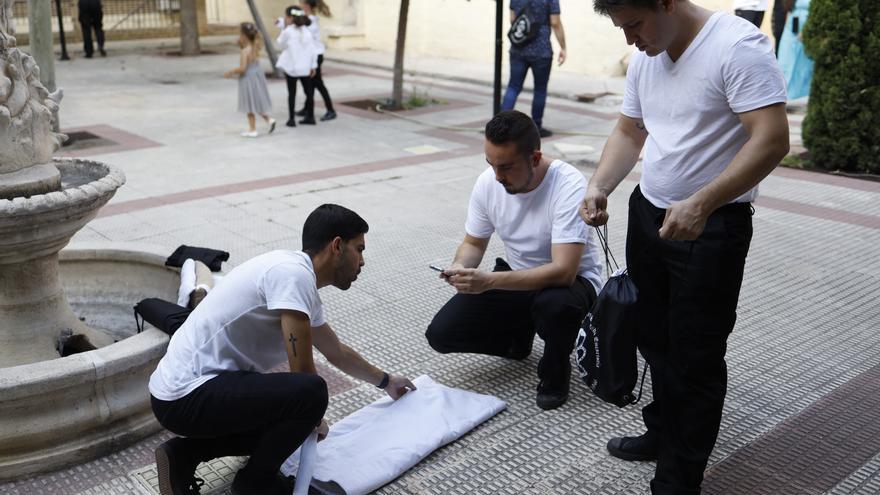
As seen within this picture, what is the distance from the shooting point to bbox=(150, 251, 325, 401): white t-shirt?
9.82 feet

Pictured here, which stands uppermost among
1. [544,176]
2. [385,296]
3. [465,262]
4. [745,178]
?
[745,178]

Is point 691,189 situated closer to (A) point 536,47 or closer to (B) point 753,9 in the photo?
(A) point 536,47

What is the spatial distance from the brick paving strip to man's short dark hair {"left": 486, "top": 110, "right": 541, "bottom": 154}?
1494mm

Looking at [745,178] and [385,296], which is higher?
[745,178]

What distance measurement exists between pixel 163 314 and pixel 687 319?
2.13 metres

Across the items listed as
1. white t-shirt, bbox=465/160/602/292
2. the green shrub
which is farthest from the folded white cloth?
the green shrub

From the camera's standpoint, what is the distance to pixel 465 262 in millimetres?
4141

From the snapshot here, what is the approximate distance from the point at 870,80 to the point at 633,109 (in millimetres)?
6394

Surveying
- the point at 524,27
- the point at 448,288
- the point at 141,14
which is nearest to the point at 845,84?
the point at 524,27

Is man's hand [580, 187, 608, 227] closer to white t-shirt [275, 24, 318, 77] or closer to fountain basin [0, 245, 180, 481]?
fountain basin [0, 245, 180, 481]

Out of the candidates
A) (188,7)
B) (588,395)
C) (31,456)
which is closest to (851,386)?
(588,395)

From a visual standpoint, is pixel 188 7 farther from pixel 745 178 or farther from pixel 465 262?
pixel 745 178

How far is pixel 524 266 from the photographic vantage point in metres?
4.16

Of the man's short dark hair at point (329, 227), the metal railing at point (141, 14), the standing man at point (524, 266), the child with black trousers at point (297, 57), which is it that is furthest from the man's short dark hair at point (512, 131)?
the metal railing at point (141, 14)
